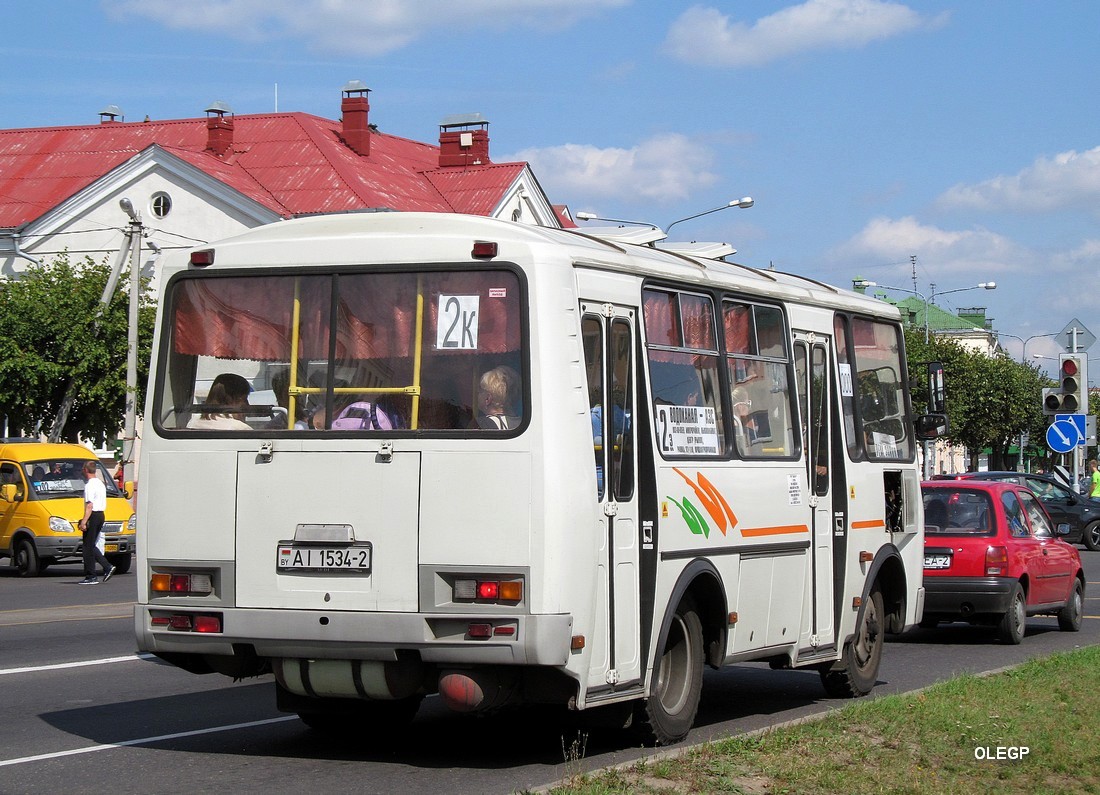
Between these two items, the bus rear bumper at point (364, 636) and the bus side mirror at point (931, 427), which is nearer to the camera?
the bus rear bumper at point (364, 636)

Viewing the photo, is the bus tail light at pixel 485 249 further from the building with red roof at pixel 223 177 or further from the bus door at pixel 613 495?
the building with red roof at pixel 223 177

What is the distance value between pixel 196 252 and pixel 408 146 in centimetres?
5780

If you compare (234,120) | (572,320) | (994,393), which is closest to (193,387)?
(572,320)

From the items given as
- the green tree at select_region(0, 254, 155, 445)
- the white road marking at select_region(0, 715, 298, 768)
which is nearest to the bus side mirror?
the white road marking at select_region(0, 715, 298, 768)

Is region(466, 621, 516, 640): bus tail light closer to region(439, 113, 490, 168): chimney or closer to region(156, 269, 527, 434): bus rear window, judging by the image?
region(156, 269, 527, 434): bus rear window

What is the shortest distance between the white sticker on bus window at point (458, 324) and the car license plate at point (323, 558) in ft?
3.78

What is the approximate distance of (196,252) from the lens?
9.23 metres

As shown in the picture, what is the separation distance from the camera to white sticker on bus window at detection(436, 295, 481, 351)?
8539mm

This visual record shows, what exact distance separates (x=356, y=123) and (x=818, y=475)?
165 feet

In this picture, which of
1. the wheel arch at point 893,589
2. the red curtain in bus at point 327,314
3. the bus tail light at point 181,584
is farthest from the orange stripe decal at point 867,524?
the bus tail light at point 181,584

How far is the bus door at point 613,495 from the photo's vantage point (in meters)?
8.65

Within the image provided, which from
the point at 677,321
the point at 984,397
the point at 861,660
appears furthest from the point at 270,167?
the point at 677,321

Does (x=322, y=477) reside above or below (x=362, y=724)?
above

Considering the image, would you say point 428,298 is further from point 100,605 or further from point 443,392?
point 100,605
